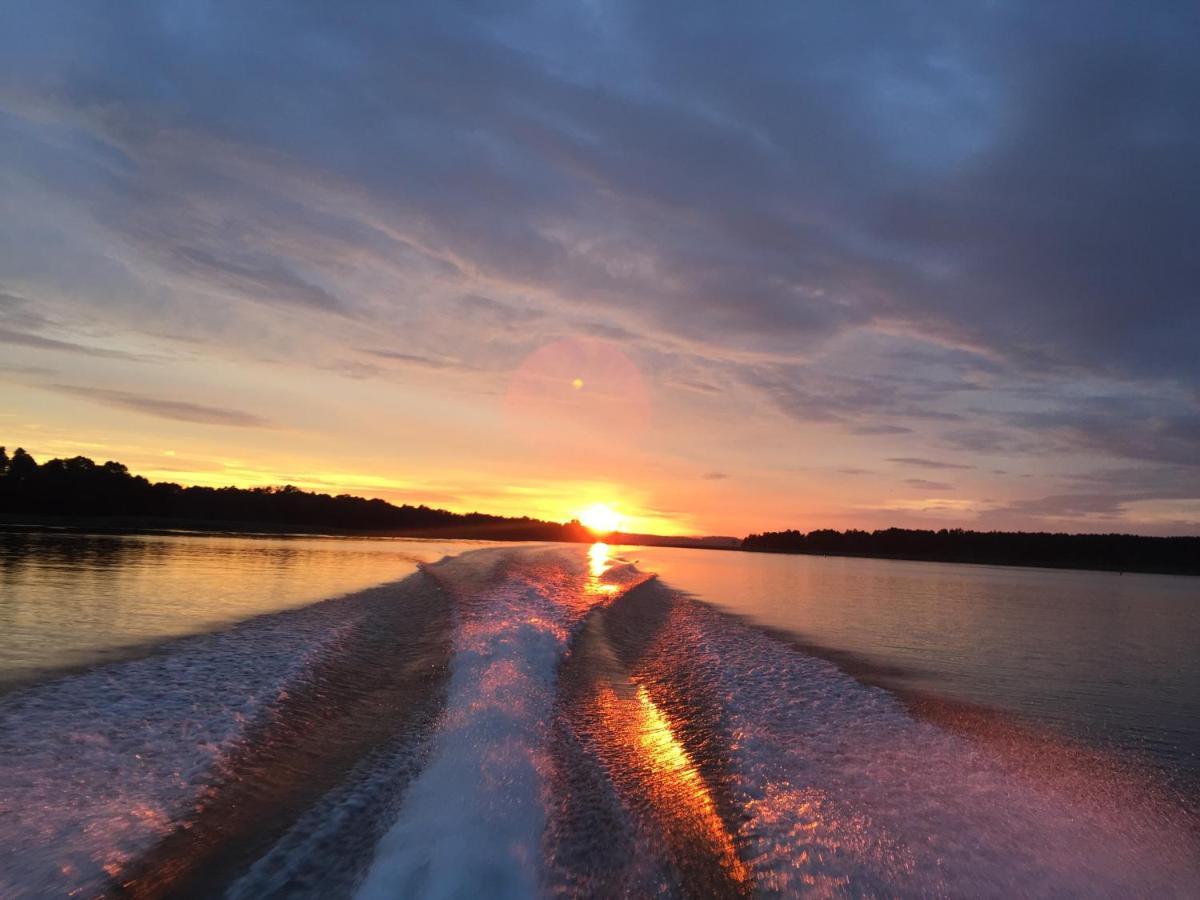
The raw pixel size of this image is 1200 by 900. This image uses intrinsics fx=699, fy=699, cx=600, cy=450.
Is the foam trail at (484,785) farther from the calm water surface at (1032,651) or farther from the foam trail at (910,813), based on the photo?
the calm water surface at (1032,651)

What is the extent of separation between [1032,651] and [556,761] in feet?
48.6

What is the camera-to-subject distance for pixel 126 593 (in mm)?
18766

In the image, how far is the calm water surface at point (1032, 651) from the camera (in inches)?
425

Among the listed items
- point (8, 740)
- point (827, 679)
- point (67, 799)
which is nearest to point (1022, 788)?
point (827, 679)

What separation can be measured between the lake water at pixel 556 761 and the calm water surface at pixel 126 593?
149 mm

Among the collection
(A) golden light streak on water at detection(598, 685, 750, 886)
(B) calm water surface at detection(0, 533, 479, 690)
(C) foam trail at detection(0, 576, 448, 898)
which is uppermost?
(B) calm water surface at detection(0, 533, 479, 690)

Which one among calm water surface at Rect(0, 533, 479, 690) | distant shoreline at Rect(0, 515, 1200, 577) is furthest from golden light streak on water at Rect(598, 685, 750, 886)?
distant shoreline at Rect(0, 515, 1200, 577)

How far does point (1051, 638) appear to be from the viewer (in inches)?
785

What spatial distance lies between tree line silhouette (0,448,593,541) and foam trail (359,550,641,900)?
83.0 metres

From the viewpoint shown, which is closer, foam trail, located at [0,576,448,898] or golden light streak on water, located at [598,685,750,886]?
foam trail, located at [0,576,448,898]

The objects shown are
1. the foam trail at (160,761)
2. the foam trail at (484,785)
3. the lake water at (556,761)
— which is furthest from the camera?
the lake water at (556,761)

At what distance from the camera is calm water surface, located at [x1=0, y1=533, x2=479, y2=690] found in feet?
38.7

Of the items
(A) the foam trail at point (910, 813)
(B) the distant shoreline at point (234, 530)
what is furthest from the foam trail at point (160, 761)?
(B) the distant shoreline at point (234, 530)

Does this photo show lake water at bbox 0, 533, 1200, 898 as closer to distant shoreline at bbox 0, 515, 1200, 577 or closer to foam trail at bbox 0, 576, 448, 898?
foam trail at bbox 0, 576, 448, 898
